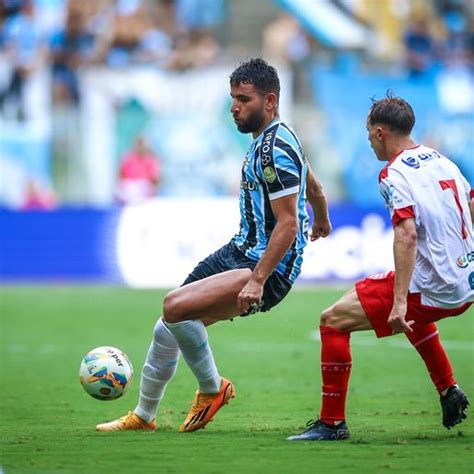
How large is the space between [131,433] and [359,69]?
60.1 feet

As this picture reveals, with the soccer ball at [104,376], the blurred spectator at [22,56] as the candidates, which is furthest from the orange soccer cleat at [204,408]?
the blurred spectator at [22,56]

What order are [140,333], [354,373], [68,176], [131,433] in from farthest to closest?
[68,176] → [140,333] → [354,373] → [131,433]

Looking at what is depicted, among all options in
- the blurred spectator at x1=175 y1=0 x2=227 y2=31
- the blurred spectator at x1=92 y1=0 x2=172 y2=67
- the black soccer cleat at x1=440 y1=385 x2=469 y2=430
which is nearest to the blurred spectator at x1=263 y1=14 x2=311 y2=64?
the blurred spectator at x1=175 y1=0 x2=227 y2=31

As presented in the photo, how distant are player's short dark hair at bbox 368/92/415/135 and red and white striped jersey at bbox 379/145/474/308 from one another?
0.48ft

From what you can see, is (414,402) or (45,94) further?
(45,94)

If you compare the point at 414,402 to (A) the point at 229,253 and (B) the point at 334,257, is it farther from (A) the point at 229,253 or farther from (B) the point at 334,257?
(B) the point at 334,257

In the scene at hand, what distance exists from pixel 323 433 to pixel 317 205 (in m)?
1.69

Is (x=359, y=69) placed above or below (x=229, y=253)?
above

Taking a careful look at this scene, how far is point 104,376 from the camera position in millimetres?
7590

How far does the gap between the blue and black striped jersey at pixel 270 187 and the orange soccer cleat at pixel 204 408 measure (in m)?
0.87

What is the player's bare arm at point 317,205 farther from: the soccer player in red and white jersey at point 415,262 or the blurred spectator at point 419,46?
the blurred spectator at point 419,46

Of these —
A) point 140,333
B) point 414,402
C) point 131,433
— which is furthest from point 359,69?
point 131,433

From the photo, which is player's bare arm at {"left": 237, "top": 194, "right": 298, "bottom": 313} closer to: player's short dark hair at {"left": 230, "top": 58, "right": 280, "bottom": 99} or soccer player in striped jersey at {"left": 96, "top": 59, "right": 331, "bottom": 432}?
soccer player in striped jersey at {"left": 96, "top": 59, "right": 331, "bottom": 432}

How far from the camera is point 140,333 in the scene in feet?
46.4
